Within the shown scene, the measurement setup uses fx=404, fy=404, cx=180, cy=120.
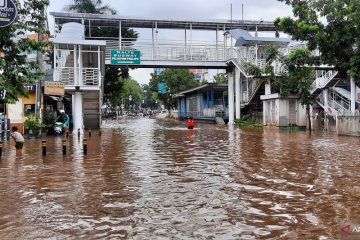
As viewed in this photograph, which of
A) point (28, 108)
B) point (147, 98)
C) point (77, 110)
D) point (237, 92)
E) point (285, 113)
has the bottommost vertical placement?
point (285, 113)

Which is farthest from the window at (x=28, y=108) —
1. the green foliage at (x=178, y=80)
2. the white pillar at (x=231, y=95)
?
the green foliage at (x=178, y=80)

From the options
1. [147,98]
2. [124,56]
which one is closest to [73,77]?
[124,56]

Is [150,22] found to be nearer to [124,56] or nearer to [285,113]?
[124,56]

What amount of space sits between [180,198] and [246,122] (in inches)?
1310

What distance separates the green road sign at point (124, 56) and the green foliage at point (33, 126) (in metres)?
11.8

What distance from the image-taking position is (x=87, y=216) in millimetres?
6363

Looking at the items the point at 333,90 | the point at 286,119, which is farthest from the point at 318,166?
the point at 286,119

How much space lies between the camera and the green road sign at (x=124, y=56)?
34594mm

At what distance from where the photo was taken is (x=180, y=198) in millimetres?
7566

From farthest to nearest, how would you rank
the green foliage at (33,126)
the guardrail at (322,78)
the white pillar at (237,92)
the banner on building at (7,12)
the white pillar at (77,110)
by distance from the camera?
the white pillar at (237,92)
the white pillar at (77,110)
the guardrail at (322,78)
the green foliage at (33,126)
the banner on building at (7,12)

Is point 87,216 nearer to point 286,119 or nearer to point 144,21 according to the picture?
point 286,119

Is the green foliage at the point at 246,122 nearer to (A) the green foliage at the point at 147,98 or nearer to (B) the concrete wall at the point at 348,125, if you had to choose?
(B) the concrete wall at the point at 348,125

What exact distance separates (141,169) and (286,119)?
25476 millimetres

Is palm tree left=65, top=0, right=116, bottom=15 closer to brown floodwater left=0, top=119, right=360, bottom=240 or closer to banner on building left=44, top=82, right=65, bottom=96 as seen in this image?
banner on building left=44, top=82, right=65, bottom=96
